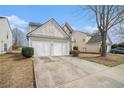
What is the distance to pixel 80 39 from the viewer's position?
39781 millimetres

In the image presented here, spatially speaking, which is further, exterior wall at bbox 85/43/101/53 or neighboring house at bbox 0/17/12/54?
exterior wall at bbox 85/43/101/53

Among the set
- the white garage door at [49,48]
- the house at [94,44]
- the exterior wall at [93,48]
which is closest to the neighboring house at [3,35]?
the white garage door at [49,48]

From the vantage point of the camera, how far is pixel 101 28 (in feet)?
73.3

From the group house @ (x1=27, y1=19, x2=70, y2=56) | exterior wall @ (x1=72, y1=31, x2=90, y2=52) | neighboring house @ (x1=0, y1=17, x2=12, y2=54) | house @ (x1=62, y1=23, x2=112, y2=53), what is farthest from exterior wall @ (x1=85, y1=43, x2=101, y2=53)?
neighboring house @ (x1=0, y1=17, x2=12, y2=54)

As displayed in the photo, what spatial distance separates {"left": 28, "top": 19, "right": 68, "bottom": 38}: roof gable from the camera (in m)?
20.6

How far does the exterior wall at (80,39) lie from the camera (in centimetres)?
3941

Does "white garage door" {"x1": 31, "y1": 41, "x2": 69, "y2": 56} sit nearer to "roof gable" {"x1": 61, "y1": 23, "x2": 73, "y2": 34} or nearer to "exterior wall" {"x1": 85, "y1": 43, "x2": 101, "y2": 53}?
"roof gable" {"x1": 61, "y1": 23, "x2": 73, "y2": 34}

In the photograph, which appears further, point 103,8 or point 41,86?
point 103,8

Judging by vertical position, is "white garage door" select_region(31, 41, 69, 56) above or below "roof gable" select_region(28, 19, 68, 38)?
below

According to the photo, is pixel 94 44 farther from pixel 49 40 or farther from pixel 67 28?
pixel 49 40

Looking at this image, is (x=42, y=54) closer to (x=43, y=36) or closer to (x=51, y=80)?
(x=43, y=36)
